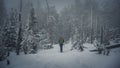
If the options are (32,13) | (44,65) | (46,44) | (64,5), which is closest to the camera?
(44,65)

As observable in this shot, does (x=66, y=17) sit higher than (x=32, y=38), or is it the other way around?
(x=66, y=17)

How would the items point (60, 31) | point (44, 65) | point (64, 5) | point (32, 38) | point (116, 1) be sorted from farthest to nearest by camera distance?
point (64, 5), point (60, 31), point (116, 1), point (32, 38), point (44, 65)

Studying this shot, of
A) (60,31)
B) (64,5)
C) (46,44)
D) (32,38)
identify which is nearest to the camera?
(32,38)

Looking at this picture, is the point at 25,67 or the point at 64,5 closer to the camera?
the point at 25,67

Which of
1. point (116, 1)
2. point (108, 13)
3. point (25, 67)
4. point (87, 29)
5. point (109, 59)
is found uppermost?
point (116, 1)

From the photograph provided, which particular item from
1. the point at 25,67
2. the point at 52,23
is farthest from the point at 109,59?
the point at 52,23

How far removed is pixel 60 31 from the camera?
4659 centimetres

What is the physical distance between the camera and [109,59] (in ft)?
37.3

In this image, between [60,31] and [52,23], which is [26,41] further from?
[60,31]

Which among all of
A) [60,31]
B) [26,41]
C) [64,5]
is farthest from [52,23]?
[64,5]

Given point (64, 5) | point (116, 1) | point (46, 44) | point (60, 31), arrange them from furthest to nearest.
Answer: point (64, 5), point (60, 31), point (116, 1), point (46, 44)

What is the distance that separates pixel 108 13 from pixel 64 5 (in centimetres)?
2482

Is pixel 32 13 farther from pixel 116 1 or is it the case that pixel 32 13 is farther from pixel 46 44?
pixel 116 1

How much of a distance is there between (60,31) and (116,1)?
23586 mm
